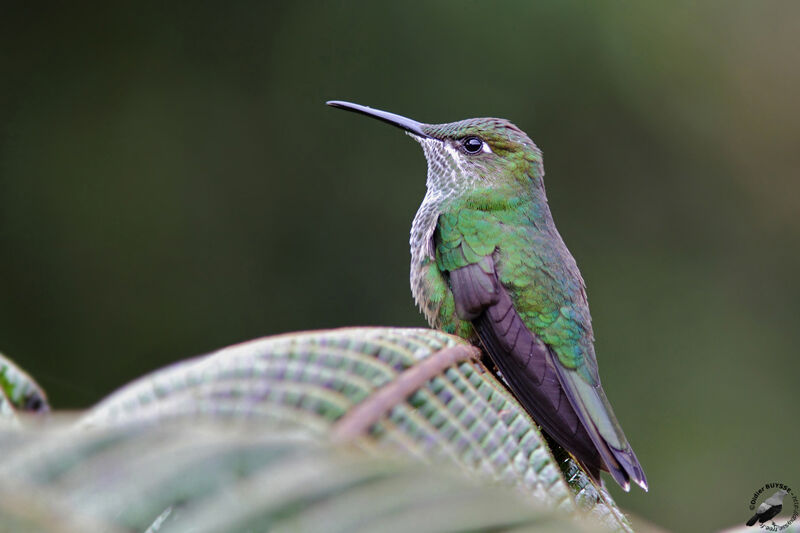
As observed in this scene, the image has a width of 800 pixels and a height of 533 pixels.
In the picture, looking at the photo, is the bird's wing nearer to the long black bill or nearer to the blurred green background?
the long black bill

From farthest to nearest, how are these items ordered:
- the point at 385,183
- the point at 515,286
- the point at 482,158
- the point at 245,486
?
the point at 385,183, the point at 482,158, the point at 515,286, the point at 245,486

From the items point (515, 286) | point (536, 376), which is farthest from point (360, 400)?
point (515, 286)

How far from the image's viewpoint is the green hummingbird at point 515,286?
297 centimetres

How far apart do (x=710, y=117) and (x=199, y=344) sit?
5304 millimetres

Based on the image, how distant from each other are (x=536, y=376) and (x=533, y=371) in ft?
0.09

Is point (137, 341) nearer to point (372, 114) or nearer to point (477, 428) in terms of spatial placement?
point (372, 114)

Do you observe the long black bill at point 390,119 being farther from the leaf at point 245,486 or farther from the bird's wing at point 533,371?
the leaf at point 245,486

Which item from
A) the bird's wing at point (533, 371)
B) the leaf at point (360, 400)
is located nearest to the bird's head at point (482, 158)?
the bird's wing at point (533, 371)

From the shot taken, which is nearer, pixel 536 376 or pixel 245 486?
pixel 245 486

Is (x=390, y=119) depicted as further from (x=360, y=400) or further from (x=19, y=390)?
(x=360, y=400)

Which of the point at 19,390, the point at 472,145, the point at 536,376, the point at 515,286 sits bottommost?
the point at 536,376

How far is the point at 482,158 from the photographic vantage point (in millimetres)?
4059

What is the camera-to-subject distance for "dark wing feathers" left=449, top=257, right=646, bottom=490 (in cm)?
282

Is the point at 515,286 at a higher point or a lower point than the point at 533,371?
higher
